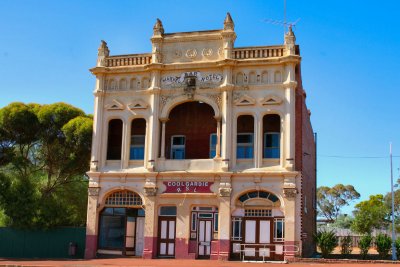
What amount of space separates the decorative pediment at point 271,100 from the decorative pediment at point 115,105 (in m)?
8.81

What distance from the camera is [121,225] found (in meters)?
33.3

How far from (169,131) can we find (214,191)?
215 inches

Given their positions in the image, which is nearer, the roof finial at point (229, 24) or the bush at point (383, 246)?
the bush at point (383, 246)

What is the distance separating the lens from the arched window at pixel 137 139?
34.0m

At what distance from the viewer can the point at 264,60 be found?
31.6 m

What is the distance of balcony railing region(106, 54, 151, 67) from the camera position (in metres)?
34.2

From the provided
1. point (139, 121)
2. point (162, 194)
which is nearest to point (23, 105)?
point (139, 121)

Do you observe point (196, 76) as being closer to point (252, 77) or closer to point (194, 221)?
point (252, 77)

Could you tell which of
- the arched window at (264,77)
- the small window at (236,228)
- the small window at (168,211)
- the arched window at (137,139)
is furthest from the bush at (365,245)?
the arched window at (137,139)

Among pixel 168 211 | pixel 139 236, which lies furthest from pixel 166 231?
pixel 139 236

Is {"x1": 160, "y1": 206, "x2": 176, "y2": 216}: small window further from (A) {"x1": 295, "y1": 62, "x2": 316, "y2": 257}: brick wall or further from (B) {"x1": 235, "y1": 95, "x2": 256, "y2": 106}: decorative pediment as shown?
(A) {"x1": 295, "y1": 62, "x2": 316, "y2": 257}: brick wall

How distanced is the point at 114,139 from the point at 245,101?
30.3ft

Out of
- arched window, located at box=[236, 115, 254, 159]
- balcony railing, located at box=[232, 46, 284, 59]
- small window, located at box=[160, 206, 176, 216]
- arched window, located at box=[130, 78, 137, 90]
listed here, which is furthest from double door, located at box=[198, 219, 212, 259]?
balcony railing, located at box=[232, 46, 284, 59]

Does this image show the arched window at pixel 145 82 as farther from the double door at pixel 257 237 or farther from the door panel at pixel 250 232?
the door panel at pixel 250 232
